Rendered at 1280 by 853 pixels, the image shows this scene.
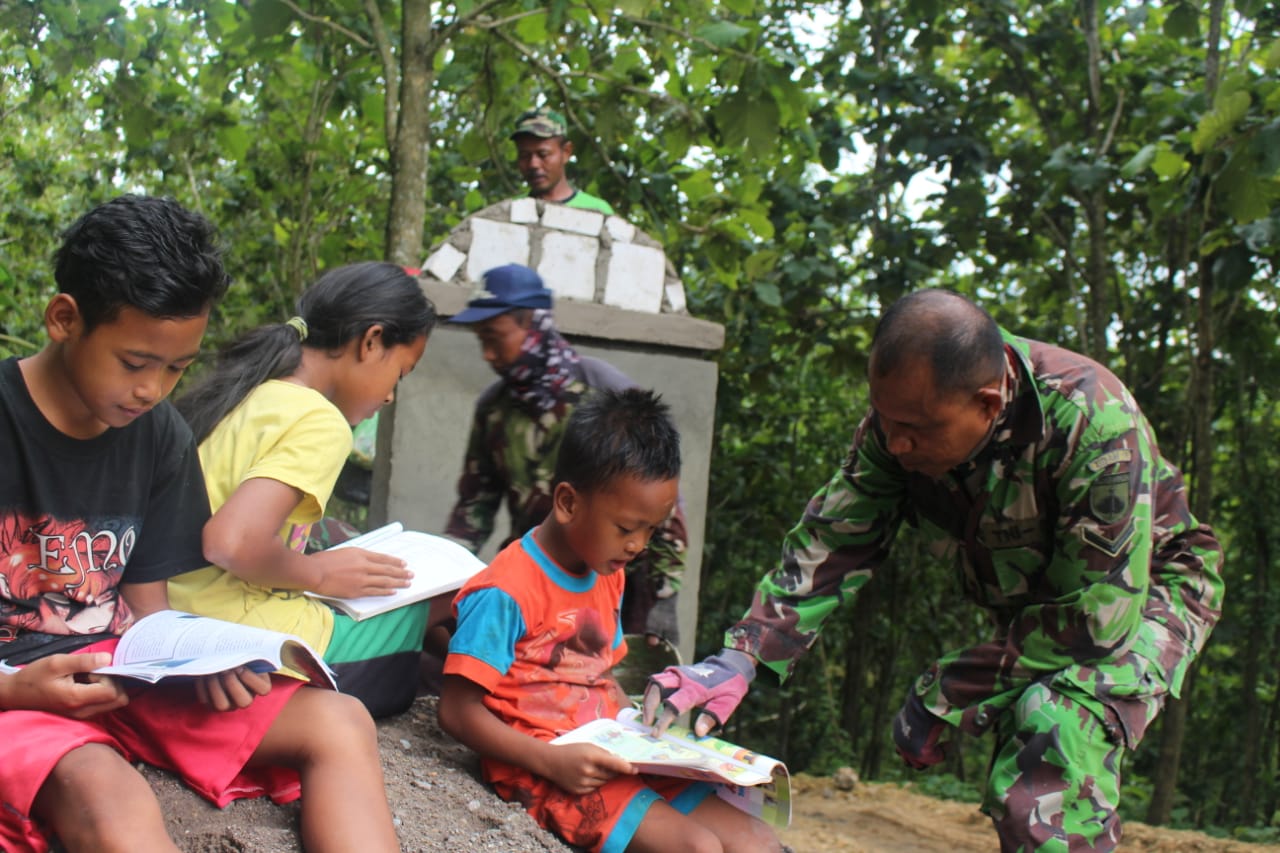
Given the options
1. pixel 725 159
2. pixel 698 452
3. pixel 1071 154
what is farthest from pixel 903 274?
pixel 698 452

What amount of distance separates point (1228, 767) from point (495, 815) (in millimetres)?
7917

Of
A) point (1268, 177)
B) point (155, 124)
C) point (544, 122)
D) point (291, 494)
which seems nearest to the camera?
point (291, 494)

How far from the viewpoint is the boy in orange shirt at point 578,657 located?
7.72ft

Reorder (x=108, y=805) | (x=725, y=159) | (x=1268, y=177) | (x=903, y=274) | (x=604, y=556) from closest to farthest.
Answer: (x=108, y=805) < (x=604, y=556) < (x=1268, y=177) < (x=903, y=274) < (x=725, y=159)

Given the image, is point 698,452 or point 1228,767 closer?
point 698,452

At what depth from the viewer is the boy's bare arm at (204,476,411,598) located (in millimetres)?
2205

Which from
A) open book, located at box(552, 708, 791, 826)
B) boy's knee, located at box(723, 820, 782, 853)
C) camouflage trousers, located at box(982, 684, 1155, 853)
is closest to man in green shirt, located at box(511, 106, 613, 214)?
open book, located at box(552, 708, 791, 826)

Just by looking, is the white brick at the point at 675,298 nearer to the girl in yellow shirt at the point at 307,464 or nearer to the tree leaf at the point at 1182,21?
the girl in yellow shirt at the point at 307,464

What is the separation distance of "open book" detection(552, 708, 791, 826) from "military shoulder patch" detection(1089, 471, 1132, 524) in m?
0.84

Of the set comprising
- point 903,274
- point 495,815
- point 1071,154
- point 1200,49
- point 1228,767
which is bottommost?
point 1228,767

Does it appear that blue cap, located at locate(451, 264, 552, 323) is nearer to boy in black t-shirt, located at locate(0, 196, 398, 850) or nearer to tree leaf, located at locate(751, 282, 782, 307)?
boy in black t-shirt, located at locate(0, 196, 398, 850)

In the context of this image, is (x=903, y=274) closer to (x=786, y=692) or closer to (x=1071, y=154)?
(x=1071, y=154)

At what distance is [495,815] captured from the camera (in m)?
2.37

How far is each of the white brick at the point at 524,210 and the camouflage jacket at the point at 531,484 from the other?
104 cm
